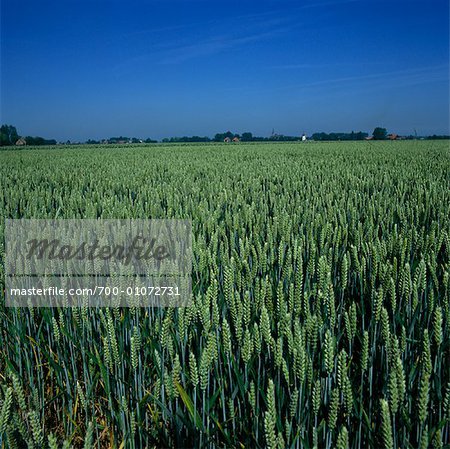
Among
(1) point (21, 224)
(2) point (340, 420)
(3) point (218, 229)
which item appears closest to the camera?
(2) point (340, 420)

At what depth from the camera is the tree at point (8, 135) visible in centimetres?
4649

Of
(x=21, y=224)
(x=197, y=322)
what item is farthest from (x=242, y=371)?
(x=21, y=224)

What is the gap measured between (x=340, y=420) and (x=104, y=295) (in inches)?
36.2

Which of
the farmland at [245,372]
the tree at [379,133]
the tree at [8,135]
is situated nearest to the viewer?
the farmland at [245,372]

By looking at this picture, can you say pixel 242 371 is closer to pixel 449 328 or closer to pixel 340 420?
pixel 340 420

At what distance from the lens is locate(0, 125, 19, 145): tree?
46494 mm

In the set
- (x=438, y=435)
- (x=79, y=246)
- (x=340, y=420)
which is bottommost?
(x=340, y=420)

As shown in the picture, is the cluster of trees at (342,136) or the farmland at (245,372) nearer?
the farmland at (245,372)

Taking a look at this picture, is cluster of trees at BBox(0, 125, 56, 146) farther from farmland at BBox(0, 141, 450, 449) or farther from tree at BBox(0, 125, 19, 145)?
farmland at BBox(0, 141, 450, 449)

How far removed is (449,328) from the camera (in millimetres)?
1269

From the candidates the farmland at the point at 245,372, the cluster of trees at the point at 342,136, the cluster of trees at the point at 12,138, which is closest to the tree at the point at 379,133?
the cluster of trees at the point at 342,136

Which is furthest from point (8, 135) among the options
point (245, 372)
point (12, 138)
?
point (245, 372)

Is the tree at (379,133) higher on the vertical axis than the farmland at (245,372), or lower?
higher

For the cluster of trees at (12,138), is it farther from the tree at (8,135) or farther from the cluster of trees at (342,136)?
the cluster of trees at (342,136)
